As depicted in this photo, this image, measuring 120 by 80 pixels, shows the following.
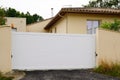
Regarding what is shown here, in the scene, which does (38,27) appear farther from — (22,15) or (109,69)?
(109,69)

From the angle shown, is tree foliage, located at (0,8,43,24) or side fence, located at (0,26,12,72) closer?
side fence, located at (0,26,12,72)

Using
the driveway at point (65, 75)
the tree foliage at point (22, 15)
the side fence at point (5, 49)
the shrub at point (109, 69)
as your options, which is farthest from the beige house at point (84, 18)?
the tree foliage at point (22, 15)

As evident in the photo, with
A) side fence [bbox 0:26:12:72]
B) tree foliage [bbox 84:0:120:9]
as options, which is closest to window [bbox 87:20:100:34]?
side fence [bbox 0:26:12:72]

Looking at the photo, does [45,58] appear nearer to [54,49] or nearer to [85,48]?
[54,49]

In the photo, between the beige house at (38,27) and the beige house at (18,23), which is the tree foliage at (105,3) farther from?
the beige house at (18,23)

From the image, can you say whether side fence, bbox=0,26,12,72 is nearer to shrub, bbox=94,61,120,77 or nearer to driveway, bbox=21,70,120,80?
driveway, bbox=21,70,120,80

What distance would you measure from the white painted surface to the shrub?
639 millimetres

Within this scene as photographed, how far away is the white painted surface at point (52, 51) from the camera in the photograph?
13195mm

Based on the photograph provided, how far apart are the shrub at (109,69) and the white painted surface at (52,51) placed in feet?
2.10

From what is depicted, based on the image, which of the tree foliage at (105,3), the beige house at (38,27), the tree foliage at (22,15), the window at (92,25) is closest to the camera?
the window at (92,25)

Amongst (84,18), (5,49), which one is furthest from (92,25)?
(5,49)

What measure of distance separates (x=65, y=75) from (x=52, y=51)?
179 cm

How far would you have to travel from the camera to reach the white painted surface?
1320 cm

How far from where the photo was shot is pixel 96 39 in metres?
14.1
